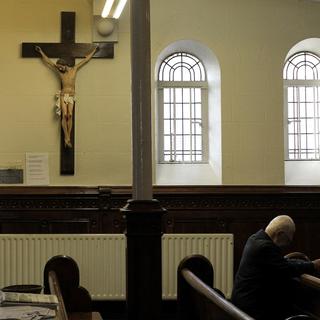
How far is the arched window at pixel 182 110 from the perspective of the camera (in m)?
7.67

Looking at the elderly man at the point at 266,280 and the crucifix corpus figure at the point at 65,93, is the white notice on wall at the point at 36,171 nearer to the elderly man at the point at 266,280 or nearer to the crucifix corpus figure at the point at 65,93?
the crucifix corpus figure at the point at 65,93

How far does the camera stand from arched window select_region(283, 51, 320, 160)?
7.87 meters

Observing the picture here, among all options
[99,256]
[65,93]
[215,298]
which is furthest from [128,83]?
[215,298]

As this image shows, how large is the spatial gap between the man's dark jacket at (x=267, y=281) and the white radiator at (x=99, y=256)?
225cm

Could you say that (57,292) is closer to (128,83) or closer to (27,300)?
(27,300)

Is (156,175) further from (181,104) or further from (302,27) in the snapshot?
(302,27)

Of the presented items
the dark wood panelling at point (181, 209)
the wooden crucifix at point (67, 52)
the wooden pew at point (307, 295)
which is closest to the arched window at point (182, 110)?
the dark wood panelling at point (181, 209)

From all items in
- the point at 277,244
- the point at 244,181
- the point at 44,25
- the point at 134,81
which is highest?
the point at 44,25

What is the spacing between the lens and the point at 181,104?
7.73 meters

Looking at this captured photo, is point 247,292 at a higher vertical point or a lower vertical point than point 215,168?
lower

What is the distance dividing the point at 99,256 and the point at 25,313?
4046 millimetres

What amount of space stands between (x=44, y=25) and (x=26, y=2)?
0.97 feet

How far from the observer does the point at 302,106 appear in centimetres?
791

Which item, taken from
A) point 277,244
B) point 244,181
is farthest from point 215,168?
point 277,244
